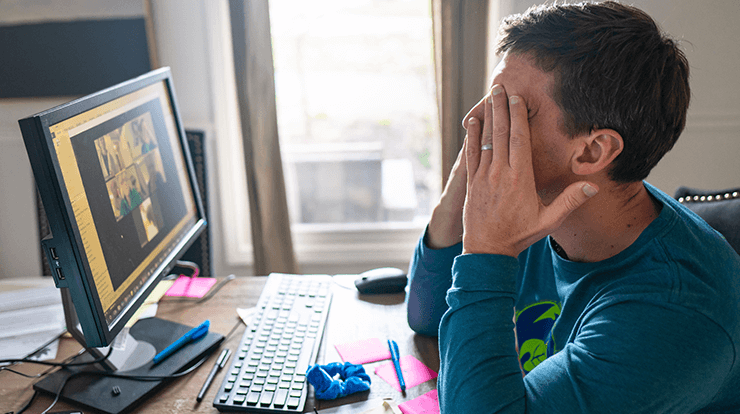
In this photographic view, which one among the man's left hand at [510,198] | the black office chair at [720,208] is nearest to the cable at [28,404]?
the man's left hand at [510,198]

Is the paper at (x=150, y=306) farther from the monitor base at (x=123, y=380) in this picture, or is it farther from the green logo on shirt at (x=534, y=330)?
the green logo on shirt at (x=534, y=330)

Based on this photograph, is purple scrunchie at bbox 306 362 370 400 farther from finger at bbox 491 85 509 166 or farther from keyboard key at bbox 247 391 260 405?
finger at bbox 491 85 509 166

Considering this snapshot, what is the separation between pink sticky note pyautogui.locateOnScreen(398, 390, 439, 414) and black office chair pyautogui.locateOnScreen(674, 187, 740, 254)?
72cm

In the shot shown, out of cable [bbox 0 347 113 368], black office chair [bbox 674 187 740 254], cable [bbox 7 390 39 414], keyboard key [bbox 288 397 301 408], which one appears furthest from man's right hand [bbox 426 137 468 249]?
cable [bbox 7 390 39 414]

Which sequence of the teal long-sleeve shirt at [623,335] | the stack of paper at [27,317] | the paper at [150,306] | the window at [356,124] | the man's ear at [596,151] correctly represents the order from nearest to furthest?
the teal long-sleeve shirt at [623,335] < the man's ear at [596,151] < the stack of paper at [27,317] < the paper at [150,306] < the window at [356,124]

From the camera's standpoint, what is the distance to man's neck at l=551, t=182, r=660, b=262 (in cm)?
80

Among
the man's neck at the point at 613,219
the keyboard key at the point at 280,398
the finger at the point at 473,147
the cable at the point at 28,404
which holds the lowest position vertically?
the keyboard key at the point at 280,398

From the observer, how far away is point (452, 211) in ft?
3.35

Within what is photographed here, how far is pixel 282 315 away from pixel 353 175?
1.45 meters

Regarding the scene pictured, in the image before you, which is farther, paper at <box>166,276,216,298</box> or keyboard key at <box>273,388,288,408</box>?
paper at <box>166,276,216,298</box>

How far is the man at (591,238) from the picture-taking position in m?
0.64

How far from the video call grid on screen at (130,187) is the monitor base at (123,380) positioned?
5.5 inches

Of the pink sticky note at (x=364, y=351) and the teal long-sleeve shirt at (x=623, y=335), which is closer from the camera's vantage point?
the teal long-sleeve shirt at (x=623, y=335)

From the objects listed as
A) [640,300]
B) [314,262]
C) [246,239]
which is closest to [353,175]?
[314,262]
